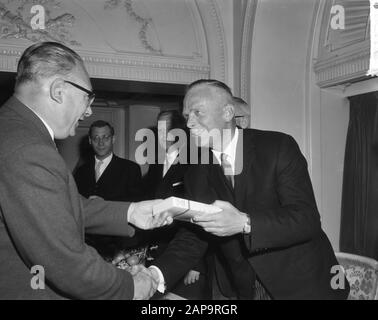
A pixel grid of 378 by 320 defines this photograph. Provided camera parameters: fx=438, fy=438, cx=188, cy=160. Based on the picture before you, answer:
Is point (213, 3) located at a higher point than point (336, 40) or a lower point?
higher

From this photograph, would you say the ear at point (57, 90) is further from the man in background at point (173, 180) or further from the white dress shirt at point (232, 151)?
the man in background at point (173, 180)

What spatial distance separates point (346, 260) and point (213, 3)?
3377 millimetres

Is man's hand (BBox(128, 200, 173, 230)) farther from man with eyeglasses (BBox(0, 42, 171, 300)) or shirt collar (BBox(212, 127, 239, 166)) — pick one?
shirt collar (BBox(212, 127, 239, 166))

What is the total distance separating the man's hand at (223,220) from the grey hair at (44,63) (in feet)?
2.74

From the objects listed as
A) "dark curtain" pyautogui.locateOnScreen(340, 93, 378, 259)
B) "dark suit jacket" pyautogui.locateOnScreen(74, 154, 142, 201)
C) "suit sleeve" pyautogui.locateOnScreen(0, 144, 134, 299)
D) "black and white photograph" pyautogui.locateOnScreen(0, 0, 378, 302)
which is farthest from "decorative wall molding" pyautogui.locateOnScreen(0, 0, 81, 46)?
"suit sleeve" pyautogui.locateOnScreen(0, 144, 134, 299)

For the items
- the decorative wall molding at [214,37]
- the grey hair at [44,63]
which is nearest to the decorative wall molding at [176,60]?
the decorative wall molding at [214,37]

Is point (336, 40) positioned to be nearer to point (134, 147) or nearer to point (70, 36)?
point (70, 36)

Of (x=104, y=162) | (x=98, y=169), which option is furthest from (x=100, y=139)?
(x=98, y=169)

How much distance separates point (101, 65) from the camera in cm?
464

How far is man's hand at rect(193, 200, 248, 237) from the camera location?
6.28 ft

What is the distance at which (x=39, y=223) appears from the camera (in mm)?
1352

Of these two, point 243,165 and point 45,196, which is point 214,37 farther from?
point 45,196

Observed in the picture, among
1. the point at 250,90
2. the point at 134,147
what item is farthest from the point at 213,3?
the point at 134,147

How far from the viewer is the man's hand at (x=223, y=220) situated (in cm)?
191
